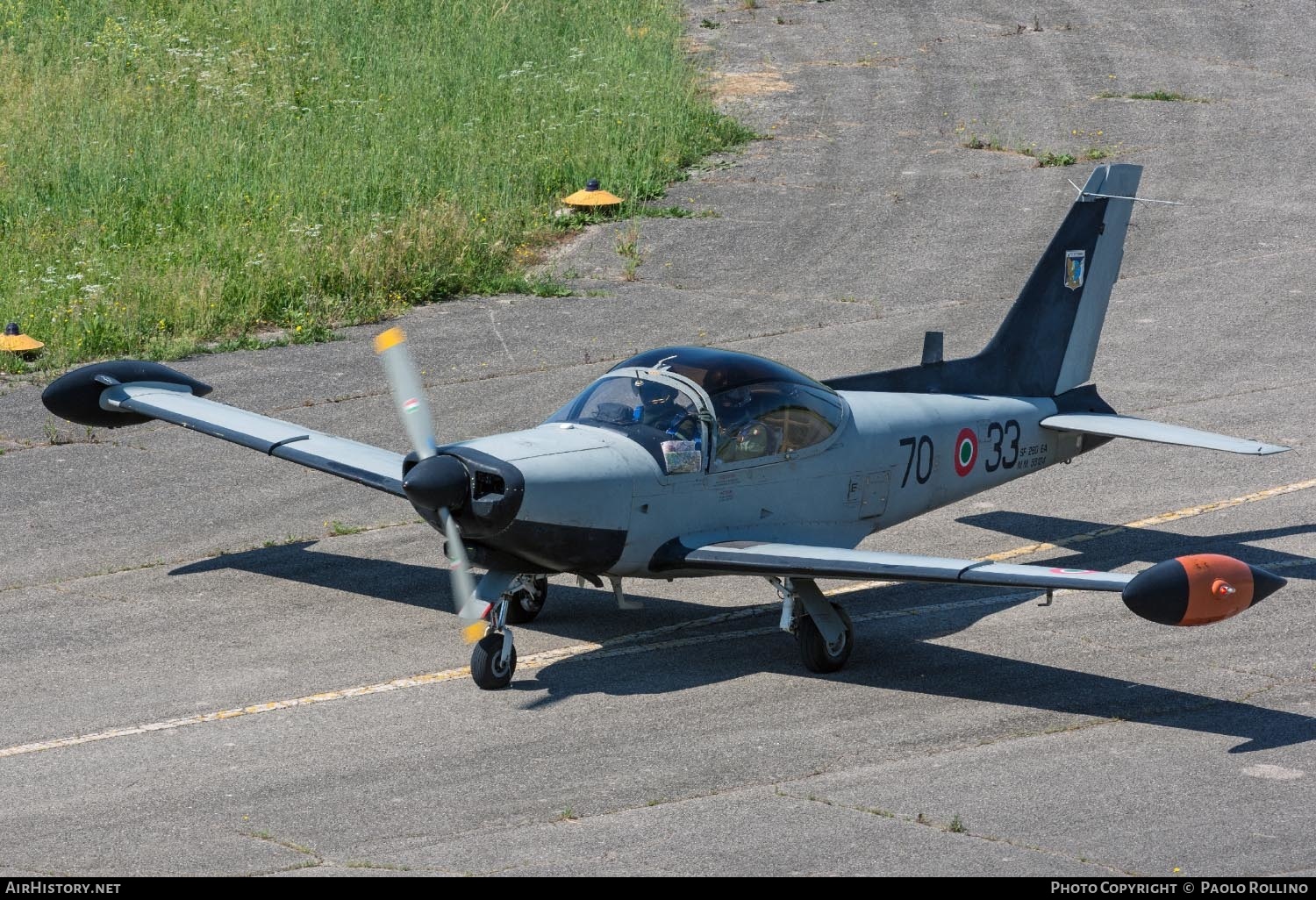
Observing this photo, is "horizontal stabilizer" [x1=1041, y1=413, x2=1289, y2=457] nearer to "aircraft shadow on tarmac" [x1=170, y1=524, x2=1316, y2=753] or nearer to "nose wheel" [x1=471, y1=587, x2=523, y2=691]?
"aircraft shadow on tarmac" [x1=170, y1=524, x2=1316, y2=753]

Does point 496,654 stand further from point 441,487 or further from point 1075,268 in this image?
point 1075,268

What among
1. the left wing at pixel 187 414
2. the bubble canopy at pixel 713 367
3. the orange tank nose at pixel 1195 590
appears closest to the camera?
the orange tank nose at pixel 1195 590

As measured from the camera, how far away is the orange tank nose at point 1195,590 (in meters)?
9.77

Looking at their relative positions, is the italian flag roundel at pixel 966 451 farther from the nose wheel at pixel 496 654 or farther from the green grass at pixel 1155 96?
the green grass at pixel 1155 96

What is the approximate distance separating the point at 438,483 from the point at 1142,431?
21.9 ft

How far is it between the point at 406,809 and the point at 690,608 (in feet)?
14.0

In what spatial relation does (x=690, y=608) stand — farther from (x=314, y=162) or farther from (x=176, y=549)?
(x=314, y=162)

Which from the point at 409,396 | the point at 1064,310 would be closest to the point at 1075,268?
the point at 1064,310

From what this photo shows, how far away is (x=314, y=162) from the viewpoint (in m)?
26.1

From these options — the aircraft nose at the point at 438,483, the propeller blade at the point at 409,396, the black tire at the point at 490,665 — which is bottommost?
the black tire at the point at 490,665

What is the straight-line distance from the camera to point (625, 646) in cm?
1258

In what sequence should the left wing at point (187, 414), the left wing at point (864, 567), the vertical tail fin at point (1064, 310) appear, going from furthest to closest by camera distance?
the vertical tail fin at point (1064, 310)
the left wing at point (187, 414)
the left wing at point (864, 567)

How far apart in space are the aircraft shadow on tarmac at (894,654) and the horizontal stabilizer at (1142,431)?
114 cm

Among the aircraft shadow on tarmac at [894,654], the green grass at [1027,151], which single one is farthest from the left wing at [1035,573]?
the green grass at [1027,151]
